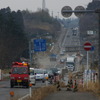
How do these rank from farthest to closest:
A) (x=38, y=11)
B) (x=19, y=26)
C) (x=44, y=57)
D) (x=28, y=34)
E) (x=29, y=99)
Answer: (x=44, y=57) → (x=28, y=34) → (x=19, y=26) → (x=38, y=11) → (x=29, y=99)

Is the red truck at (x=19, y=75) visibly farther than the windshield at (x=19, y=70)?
No

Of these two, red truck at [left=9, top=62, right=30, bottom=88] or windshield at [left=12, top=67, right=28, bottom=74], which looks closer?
red truck at [left=9, top=62, right=30, bottom=88]

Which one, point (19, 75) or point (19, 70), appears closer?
point (19, 75)

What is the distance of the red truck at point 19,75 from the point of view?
33.2 m

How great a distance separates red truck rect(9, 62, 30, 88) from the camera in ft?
109

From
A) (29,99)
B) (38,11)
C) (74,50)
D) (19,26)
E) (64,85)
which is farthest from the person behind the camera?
(74,50)

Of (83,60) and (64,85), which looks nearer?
(64,85)

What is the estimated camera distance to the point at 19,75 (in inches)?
1320

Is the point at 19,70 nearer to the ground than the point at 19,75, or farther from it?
farther from it

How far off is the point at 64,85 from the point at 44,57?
57051mm

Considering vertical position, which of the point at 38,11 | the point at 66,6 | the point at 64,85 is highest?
the point at 38,11

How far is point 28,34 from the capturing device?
82.9 metres

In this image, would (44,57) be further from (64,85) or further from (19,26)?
(64,85)

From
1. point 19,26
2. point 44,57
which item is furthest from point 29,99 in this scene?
point 44,57
